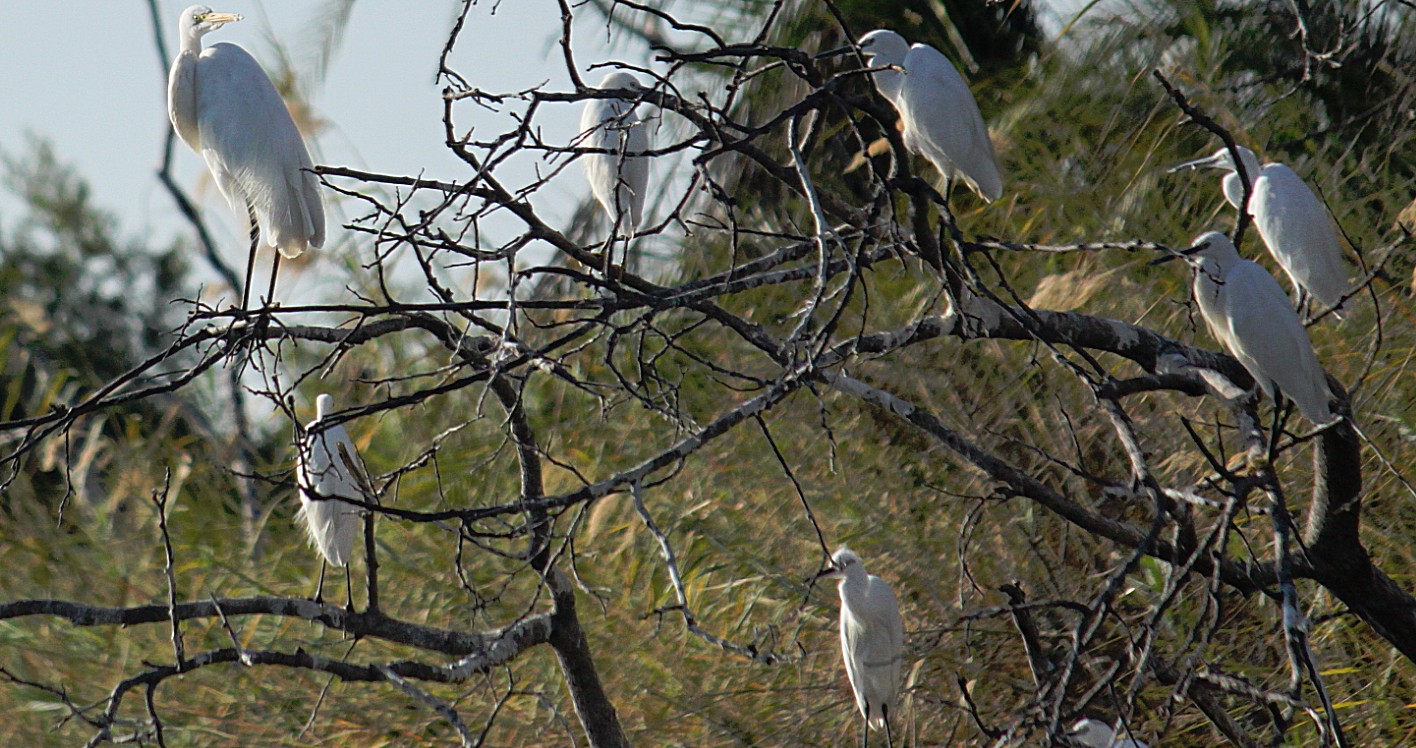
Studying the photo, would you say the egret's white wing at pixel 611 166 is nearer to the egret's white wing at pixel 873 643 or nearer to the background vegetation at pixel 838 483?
the background vegetation at pixel 838 483

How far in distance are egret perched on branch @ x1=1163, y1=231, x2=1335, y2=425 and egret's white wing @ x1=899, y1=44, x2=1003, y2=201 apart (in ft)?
1.94

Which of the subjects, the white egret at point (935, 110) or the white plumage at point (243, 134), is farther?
the white plumage at point (243, 134)

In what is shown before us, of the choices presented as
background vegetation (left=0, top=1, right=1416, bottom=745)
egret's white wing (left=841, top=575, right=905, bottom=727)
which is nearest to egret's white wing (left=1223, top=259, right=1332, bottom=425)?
background vegetation (left=0, top=1, right=1416, bottom=745)

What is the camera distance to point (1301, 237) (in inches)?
124

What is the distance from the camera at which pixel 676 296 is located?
5.79 ft

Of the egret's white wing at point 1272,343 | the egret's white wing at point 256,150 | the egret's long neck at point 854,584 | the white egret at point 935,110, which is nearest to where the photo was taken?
the egret's white wing at point 1272,343

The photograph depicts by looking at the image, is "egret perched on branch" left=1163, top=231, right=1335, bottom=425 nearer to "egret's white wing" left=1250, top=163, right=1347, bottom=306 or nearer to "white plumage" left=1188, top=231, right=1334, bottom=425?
"white plumage" left=1188, top=231, right=1334, bottom=425

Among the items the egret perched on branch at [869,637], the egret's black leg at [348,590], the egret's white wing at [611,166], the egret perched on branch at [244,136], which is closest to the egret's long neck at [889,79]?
the egret's white wing at [611,166]

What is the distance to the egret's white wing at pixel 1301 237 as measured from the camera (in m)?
3.15

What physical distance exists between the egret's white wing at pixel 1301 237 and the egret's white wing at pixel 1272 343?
2.18ft

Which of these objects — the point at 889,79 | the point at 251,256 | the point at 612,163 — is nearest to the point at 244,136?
the point at 251,256

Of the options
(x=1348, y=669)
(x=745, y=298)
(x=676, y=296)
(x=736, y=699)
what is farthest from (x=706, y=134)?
(x=745, y=298)

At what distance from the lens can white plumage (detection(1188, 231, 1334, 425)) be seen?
7.79 feet

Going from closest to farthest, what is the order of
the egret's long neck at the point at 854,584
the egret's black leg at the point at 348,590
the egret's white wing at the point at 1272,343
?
the egret's white wing at the point at 1272,343 → the egret's black leg at the point at 348,590 → the egret's long neck at the point at 854,584
